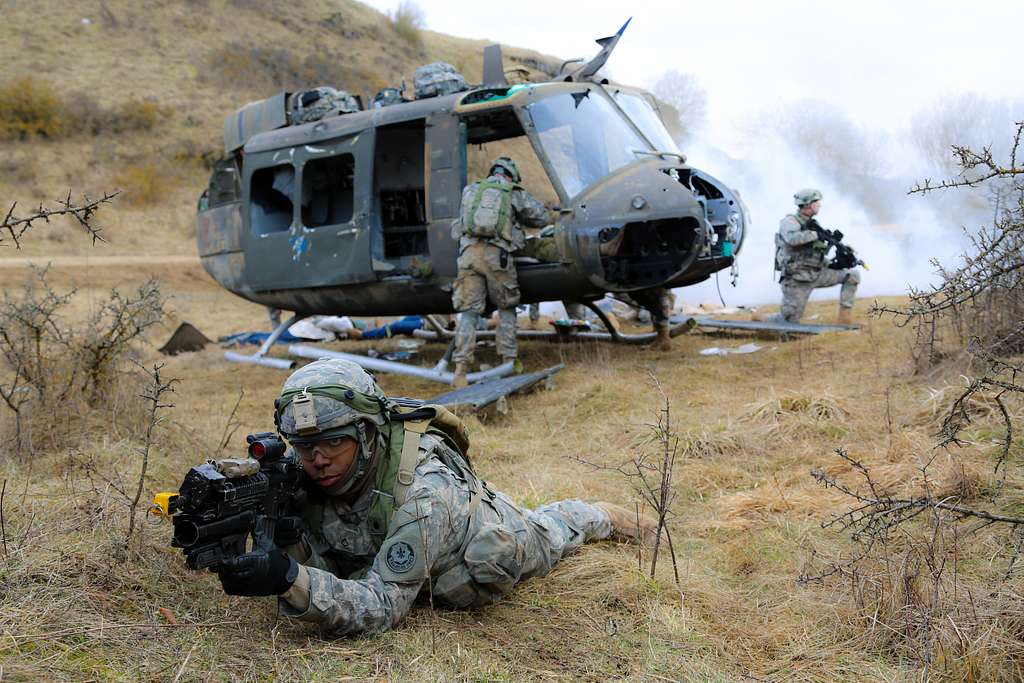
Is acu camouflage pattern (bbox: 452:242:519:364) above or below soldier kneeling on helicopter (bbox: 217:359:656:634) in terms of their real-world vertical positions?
above

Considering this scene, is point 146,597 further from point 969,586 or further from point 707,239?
point 707,239

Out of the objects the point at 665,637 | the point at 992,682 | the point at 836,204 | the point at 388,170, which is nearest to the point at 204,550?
the point at 665,637

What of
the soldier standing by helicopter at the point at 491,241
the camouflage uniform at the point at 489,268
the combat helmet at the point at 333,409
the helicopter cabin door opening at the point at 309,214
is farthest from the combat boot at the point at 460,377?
the combat helmet at the point at 333,409

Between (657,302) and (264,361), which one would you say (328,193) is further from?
(657,302)

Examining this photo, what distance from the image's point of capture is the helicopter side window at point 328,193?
381 inches

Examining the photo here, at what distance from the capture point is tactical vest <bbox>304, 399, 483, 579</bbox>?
127 inches

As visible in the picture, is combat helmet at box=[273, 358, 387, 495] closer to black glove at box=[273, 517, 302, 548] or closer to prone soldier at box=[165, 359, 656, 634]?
prone soldier at box=[165, 359, 656, 634]

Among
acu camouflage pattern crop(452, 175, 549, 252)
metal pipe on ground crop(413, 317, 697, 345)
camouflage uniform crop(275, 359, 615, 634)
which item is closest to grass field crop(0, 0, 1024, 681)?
camouflage uniform crop(275, 359, 615, 634)

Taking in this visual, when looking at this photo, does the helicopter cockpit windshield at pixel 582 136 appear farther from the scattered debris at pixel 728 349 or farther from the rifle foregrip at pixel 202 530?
the rifle foregrip at pixel 202 530

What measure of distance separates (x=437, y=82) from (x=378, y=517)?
605cm

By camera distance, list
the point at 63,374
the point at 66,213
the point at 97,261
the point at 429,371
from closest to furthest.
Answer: the point at 66,213
the point at 63,374
the point at 429,371
the point at 97,261

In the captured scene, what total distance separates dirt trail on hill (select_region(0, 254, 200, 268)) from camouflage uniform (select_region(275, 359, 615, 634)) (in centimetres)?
1687

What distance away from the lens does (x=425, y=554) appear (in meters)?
3.04

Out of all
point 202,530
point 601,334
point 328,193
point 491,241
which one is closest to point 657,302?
point 601,334
